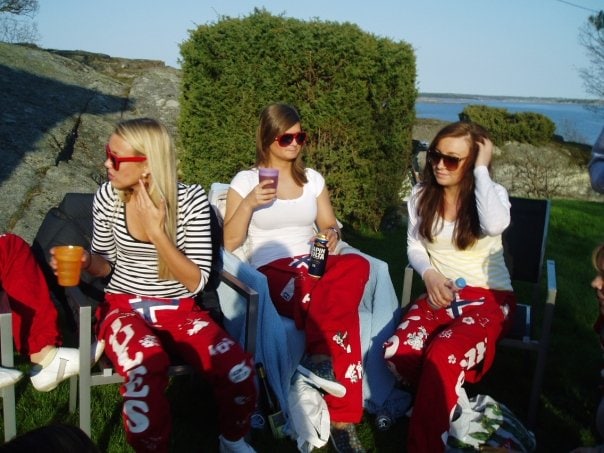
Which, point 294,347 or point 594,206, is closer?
point 294,347

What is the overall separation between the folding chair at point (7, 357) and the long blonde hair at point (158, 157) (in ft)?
2.26

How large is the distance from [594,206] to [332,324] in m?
8.67

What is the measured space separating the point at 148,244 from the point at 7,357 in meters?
0.77

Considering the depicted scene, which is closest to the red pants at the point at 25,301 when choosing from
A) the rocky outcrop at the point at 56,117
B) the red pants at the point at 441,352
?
the red pants at the point at 441,352

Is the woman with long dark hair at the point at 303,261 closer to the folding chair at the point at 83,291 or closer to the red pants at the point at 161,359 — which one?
the folding chair at the point at 83,291

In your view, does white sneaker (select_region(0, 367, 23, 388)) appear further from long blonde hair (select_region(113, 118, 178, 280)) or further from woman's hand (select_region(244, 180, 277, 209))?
woman's hand (select_region(244, 180, 277, 209))

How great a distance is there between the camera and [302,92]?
6539mm

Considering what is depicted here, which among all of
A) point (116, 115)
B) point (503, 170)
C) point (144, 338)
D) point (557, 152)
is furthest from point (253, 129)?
point (557, 152)

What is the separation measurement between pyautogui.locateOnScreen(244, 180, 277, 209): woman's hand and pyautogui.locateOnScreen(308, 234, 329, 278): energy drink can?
34 cm

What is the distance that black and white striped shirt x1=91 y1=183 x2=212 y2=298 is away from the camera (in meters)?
3.07

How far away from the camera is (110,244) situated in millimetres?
3191

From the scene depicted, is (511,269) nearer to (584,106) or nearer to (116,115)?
(116,115)

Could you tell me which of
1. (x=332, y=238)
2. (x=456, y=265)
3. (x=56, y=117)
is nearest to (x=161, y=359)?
(x=332, y=238)

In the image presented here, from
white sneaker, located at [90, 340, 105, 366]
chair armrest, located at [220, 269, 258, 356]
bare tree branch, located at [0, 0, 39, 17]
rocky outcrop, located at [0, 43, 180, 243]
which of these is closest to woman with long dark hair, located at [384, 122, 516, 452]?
chair armrest, located at [220, 269, 258, 356]
